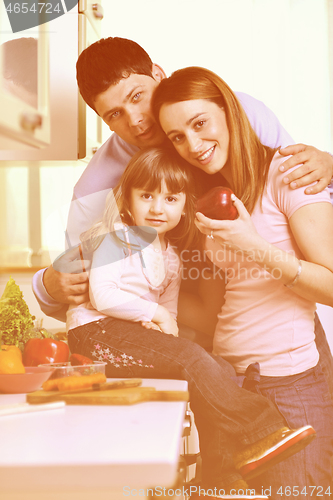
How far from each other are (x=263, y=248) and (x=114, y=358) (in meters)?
0.36

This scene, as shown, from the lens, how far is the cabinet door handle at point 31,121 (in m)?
0.72

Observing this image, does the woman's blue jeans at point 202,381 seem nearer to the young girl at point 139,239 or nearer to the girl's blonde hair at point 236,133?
the young girl at point 139,239

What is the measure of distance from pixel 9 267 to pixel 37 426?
28.0 inches

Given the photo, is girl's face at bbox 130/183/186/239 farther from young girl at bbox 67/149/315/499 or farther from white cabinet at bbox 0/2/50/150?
white cabinet at bbox 0/2/50/150

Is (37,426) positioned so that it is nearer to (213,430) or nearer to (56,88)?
(213,430)

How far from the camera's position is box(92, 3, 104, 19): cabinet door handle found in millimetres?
1057

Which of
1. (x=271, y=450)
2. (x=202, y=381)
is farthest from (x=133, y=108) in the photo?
(x=271, y=450)

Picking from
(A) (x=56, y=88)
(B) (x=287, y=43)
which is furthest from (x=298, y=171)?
(A) (x=56, y=88)

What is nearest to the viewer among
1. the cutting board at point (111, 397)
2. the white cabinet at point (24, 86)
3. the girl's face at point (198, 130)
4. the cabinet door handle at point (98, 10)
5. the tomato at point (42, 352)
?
the cutting board at point (111, 397)

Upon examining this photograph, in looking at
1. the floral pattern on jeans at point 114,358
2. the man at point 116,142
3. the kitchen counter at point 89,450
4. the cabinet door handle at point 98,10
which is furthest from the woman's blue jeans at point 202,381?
the cabinet door handle at point 98,10

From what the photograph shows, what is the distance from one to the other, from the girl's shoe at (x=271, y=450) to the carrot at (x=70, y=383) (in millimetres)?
292

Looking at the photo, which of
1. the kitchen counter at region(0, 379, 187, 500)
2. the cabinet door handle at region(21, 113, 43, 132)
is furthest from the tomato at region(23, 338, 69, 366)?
the cabinet door handle at region(21, 113, 43, 132)

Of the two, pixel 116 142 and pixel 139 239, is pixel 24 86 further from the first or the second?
pixel 139 239

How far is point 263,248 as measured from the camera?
878 mm
